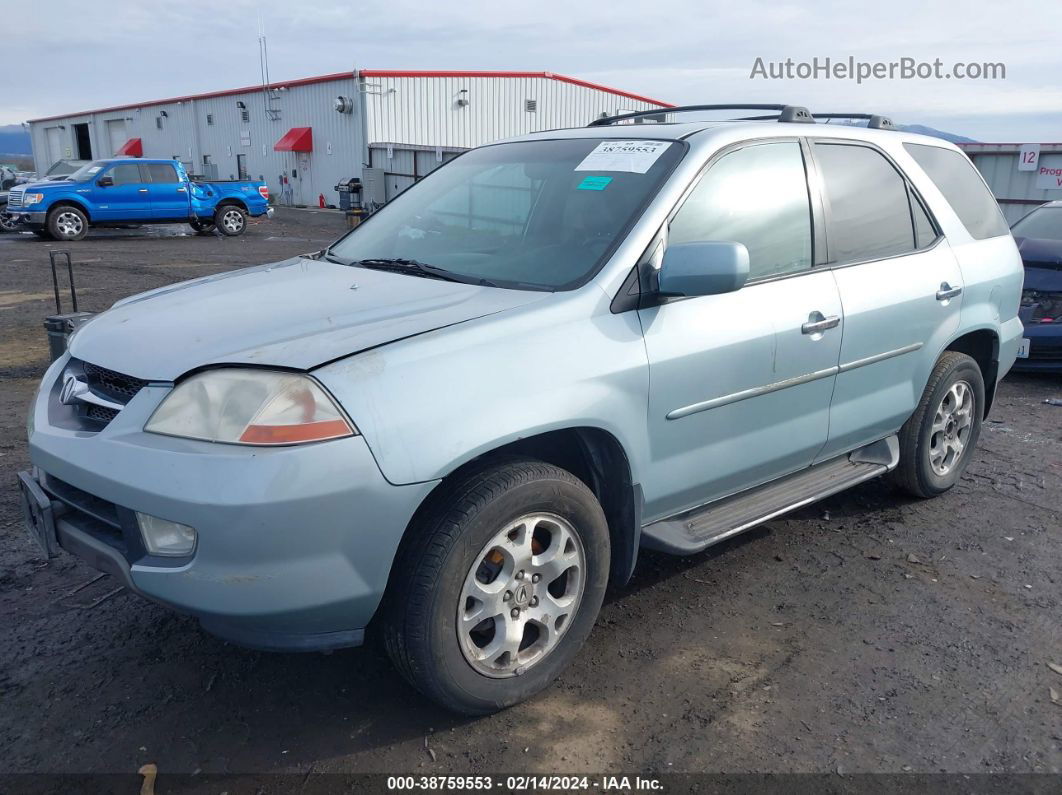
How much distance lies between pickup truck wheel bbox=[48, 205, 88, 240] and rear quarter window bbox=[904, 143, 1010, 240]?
18.5 m

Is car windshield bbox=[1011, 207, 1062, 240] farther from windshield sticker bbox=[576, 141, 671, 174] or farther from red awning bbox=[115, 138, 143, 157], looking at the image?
red awning bbox=[115, 138, 143, 157]

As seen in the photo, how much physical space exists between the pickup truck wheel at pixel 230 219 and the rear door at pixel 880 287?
741 inches

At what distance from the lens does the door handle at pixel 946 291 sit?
4.13 m

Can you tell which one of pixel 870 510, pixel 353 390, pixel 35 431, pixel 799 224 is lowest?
pixel 870 510

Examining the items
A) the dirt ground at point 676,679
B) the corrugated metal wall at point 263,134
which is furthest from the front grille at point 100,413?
the corrugated metal wall at point 263,134

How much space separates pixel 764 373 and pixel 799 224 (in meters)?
0.71

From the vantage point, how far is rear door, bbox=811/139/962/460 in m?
3.72

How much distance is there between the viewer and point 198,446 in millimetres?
2344

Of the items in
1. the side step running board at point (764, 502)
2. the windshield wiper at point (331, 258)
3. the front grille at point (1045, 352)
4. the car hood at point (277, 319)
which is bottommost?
the front grille at point (1045, 352)

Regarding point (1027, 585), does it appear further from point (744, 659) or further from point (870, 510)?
point (744, 659)

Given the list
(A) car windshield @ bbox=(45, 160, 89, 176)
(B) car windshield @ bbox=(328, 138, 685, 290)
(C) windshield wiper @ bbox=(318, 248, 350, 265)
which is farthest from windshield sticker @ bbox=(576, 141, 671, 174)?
(A) car windshield @ bbox=(45, 160, 89, 176)

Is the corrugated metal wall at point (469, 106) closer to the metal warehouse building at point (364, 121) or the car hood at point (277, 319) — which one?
the metal warehouse building at point (364, 121)

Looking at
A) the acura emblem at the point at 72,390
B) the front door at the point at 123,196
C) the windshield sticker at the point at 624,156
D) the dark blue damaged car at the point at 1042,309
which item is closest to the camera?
the acura emblem at the point at 72,390

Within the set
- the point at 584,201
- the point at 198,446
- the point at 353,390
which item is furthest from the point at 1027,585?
the point at 198,446
